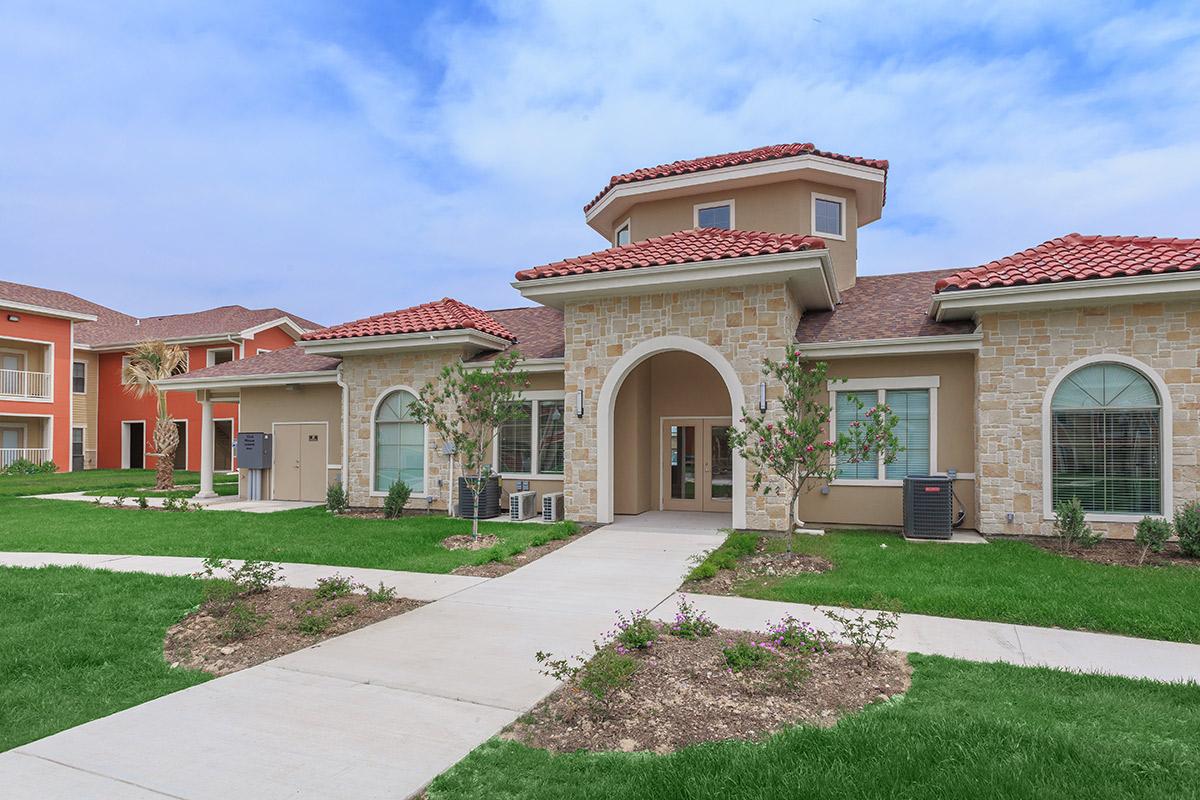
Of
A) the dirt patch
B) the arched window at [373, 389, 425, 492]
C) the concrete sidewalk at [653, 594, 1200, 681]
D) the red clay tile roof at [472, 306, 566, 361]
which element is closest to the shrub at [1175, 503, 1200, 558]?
the concrete sidewalk at [653, 594, 1200, 681]

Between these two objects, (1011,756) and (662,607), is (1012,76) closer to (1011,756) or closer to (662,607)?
(662,607)

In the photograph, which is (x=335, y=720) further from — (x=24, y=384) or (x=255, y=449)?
(x=24, y=384)

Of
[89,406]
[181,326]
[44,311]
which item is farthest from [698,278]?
[89,406]

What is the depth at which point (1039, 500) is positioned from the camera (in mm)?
11180

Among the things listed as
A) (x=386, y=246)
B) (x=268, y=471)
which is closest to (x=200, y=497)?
(x=268, y=471)

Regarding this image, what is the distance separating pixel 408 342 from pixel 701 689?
11.8 metres

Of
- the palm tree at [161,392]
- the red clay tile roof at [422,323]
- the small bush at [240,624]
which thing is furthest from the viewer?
the palm tree at [161,392]

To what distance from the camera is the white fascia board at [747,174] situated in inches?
596

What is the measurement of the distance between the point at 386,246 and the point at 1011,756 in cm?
3055

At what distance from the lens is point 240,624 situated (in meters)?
6.36

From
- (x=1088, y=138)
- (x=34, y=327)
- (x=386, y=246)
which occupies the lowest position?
(x=34, y=327)

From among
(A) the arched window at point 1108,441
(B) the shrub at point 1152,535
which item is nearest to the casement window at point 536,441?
(A) the arched window at point 1108,441

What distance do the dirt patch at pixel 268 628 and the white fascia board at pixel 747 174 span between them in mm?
12058

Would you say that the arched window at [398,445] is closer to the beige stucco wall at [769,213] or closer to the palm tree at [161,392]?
the beige stucco wall at [769,213]
